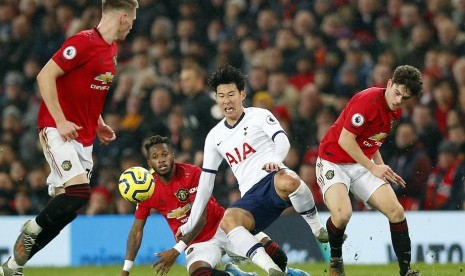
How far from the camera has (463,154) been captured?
12.2 meters

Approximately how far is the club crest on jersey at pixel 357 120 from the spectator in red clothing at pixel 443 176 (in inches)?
144

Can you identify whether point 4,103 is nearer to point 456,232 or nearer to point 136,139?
point 136,139

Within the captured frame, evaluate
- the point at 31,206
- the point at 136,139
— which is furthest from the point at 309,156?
the point at 31,206

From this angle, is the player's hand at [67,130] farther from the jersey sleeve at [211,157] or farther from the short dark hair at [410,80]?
the short dark hair at [410,80]

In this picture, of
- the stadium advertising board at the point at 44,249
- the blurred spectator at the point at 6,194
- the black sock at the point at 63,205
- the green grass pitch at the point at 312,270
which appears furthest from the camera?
the blurred spectator at the point at 6,194

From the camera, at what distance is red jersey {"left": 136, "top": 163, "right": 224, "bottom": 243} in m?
9.21

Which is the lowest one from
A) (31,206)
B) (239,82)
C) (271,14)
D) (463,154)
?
(31,206)

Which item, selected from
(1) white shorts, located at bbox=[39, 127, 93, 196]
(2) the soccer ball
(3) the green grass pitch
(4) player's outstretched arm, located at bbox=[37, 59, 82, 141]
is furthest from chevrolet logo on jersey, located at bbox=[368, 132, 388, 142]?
(4) player's outstretched arm, located at bbox=[37, 59, 82, 141]

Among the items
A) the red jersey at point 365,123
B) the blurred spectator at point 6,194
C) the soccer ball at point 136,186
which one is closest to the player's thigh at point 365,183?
the red jersey at point 365,123

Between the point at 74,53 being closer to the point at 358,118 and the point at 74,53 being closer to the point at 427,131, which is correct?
the point at 358,118

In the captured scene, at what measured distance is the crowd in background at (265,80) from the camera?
41.2ft

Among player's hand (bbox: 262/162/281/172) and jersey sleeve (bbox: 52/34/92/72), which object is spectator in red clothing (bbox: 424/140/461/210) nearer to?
player's hand (bbox: 262/162/281/172)

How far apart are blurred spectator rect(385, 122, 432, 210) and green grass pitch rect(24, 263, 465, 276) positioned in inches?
49.1

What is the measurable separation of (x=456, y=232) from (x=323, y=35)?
3460 millimetres
